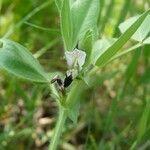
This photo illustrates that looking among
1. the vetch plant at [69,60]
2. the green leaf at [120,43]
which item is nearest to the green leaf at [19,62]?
the vetch plant at [69,60]

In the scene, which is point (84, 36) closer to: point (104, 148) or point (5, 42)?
point (5, 42)

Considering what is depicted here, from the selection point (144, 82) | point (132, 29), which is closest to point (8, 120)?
point (144, 82)

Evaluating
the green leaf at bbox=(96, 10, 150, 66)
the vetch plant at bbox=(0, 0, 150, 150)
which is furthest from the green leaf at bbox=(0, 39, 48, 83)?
the green leaf at bbox=(96, 10, 150, 66)

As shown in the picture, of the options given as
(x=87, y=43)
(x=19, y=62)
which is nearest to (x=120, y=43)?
(x=87, y=43)

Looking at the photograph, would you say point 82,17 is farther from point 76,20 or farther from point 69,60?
point 69,60

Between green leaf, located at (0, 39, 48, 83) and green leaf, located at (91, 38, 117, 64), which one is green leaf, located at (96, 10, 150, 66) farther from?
green leaf, located at (0, 39, 48, 83)

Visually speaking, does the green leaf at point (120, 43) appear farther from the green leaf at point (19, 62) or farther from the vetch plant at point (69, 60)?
the green leaf at point (19, 62)
